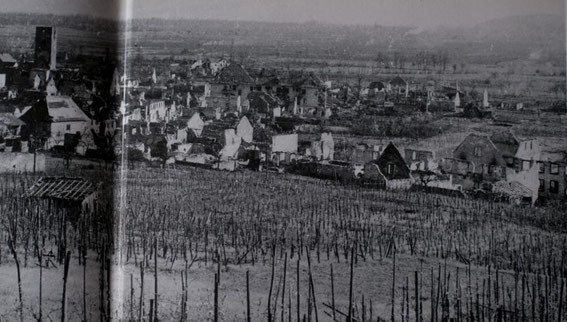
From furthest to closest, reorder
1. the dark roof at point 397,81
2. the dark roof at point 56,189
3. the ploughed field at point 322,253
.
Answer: the dark roof at point 56,189 → the dark roof at point 397,81 → the ploughed field at point 322,253

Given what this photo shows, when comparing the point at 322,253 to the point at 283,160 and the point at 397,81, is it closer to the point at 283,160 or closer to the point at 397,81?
the point at 283,160

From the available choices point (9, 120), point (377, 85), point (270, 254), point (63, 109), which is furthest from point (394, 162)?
point (9, 120)

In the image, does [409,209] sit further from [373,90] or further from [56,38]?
[56,38]

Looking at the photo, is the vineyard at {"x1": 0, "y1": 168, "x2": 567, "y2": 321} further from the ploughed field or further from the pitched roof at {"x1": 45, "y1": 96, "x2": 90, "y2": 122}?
the pitched roof at {"x1": 45, "y1": 96, "x2": 90, "y2": 122}

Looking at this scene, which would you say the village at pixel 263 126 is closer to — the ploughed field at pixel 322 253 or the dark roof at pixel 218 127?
the dark roof at pixel 218 127

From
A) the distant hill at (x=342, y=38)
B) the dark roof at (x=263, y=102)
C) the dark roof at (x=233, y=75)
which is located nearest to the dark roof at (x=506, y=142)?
the distant hill at (x=342, y=38)
